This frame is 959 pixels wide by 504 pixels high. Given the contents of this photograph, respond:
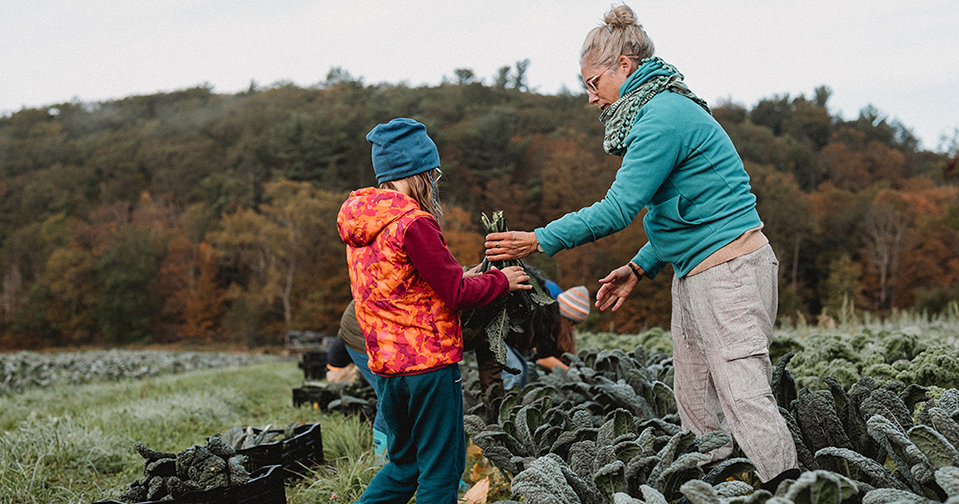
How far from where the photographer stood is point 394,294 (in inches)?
84.7

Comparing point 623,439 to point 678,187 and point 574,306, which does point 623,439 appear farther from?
point 574,306

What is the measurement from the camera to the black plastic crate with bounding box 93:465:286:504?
7.66 ft

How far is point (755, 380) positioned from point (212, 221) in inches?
2341

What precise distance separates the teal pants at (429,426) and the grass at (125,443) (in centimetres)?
95

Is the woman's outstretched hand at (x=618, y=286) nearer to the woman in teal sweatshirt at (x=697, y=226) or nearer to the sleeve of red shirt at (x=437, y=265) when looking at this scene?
the woman in teal sweatshirt at (x=697, y=226)

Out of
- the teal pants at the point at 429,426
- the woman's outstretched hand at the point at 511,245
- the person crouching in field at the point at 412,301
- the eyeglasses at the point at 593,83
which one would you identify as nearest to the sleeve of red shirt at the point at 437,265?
the person crouching in field at the point at 412,301

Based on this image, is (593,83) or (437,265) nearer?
(437,265)

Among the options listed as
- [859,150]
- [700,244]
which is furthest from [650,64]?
[859,150]

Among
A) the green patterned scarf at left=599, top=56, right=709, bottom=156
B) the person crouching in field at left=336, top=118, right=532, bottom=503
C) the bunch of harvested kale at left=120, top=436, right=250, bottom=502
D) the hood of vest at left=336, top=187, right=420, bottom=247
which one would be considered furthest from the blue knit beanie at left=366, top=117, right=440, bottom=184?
the bunch of harvested kale at left=120, top=436, right=250, bottom=502

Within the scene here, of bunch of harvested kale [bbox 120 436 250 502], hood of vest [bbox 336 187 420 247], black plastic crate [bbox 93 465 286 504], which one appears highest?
hood of vest [bbox 336 187 420 247]

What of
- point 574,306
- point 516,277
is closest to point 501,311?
point 516,277

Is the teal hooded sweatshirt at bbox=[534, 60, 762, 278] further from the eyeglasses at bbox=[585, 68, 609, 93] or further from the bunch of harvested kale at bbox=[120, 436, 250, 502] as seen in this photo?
the bunch of harvested kale at bbox=[120, 436, 250, 502]

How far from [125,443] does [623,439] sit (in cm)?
361

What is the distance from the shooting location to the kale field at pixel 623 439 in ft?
5.90
